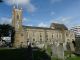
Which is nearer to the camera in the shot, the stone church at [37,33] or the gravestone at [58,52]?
the gravestone at [58,52]

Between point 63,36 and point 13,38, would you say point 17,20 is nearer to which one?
point 13,38

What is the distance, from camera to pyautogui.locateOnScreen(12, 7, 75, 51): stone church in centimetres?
9731

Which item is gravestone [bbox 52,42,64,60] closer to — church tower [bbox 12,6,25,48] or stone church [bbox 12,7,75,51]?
stone church [bbox 12,7,75,51]

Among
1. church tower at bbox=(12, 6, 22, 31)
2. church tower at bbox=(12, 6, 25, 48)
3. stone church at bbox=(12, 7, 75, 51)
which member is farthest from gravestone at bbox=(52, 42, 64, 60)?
church tower at bbox=(12, 6, 22, 31)

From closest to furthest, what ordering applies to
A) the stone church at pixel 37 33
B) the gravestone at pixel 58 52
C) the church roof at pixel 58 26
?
1. the gravestone at pixel 58 52
2. the stone church at pixel 37 33
3. the church roof at pixel 58 26

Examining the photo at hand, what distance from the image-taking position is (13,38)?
95688 millimetres

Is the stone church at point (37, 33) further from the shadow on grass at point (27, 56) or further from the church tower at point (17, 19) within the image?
the shadow on grass at point (27, 56)

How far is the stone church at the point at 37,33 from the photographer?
97.3 m

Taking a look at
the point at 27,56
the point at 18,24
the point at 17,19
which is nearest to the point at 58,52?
the point at 27,56

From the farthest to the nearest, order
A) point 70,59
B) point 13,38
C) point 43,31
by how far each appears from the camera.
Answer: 1. point 43,31
2. point 13,38
3. point 70,59

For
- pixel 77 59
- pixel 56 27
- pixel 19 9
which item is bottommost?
pixel 77 59

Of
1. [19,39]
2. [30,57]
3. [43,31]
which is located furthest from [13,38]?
[30,57]

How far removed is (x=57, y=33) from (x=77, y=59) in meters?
95.1

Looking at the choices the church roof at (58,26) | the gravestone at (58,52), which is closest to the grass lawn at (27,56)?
the gravestone at (58,52)
